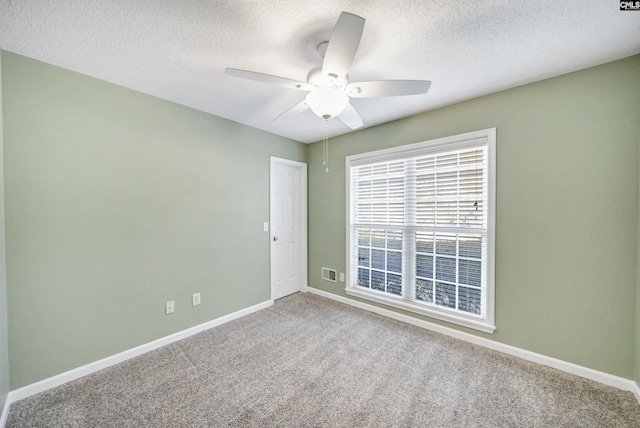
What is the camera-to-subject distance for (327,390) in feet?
5.78

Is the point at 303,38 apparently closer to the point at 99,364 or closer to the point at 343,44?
the point at 343,44

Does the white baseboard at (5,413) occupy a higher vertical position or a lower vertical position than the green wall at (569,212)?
lower

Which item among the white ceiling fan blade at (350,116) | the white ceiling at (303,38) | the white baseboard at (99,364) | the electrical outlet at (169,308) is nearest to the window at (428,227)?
the white ceiling at (303,38)

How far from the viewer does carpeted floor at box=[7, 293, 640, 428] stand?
152 centimetres

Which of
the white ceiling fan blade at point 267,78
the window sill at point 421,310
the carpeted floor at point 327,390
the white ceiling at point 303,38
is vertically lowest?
the carpeted floor at point 327,390

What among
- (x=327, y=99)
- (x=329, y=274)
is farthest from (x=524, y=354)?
→ (x=327, y=99)

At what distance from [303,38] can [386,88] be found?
61 centimetres

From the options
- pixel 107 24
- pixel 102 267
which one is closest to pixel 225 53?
pixel 107 24

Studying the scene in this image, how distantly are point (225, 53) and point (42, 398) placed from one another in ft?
8.81

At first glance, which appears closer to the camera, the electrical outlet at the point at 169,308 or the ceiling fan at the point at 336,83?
the ceiling fan at the point at 336,83

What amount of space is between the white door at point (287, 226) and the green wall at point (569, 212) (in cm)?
225

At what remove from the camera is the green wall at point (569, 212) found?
173 centimetres

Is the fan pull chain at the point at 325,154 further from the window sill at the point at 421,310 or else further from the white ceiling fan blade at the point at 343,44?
the white ceiling fan blade at the point at 343,44

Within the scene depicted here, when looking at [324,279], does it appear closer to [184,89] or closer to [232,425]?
[232,425]
